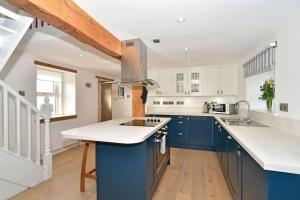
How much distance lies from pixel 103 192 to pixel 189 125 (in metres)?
2.90

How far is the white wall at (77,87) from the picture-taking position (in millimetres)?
3121

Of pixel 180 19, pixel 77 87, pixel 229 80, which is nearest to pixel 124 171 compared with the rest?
pixel 180 19

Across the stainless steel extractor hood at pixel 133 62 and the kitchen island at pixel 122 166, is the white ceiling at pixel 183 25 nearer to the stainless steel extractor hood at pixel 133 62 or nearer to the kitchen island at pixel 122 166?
the stainless steel extractor hood at pixel 133 62

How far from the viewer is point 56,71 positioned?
4.27 m

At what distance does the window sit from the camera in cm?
412

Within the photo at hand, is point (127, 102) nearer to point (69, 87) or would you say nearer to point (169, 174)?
point (69, 87)

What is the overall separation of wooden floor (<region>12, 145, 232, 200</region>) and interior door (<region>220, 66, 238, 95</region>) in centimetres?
179

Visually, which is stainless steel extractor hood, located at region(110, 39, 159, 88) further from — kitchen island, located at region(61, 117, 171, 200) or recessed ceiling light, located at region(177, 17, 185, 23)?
kitchen island, located at region(61, 117, 171, 200)

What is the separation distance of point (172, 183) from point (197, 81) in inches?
117

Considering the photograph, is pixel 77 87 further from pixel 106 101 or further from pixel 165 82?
pixel 165 82

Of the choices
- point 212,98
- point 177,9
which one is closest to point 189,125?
point 212,98

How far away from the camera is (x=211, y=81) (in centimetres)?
455

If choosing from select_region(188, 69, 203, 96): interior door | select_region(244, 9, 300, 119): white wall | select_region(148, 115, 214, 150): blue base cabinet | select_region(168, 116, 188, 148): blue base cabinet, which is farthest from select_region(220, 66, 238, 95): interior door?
select_region(244, 9, 300, 119): white wall

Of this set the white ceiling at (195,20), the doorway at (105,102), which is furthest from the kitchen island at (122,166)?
the doorway at (105,102)
